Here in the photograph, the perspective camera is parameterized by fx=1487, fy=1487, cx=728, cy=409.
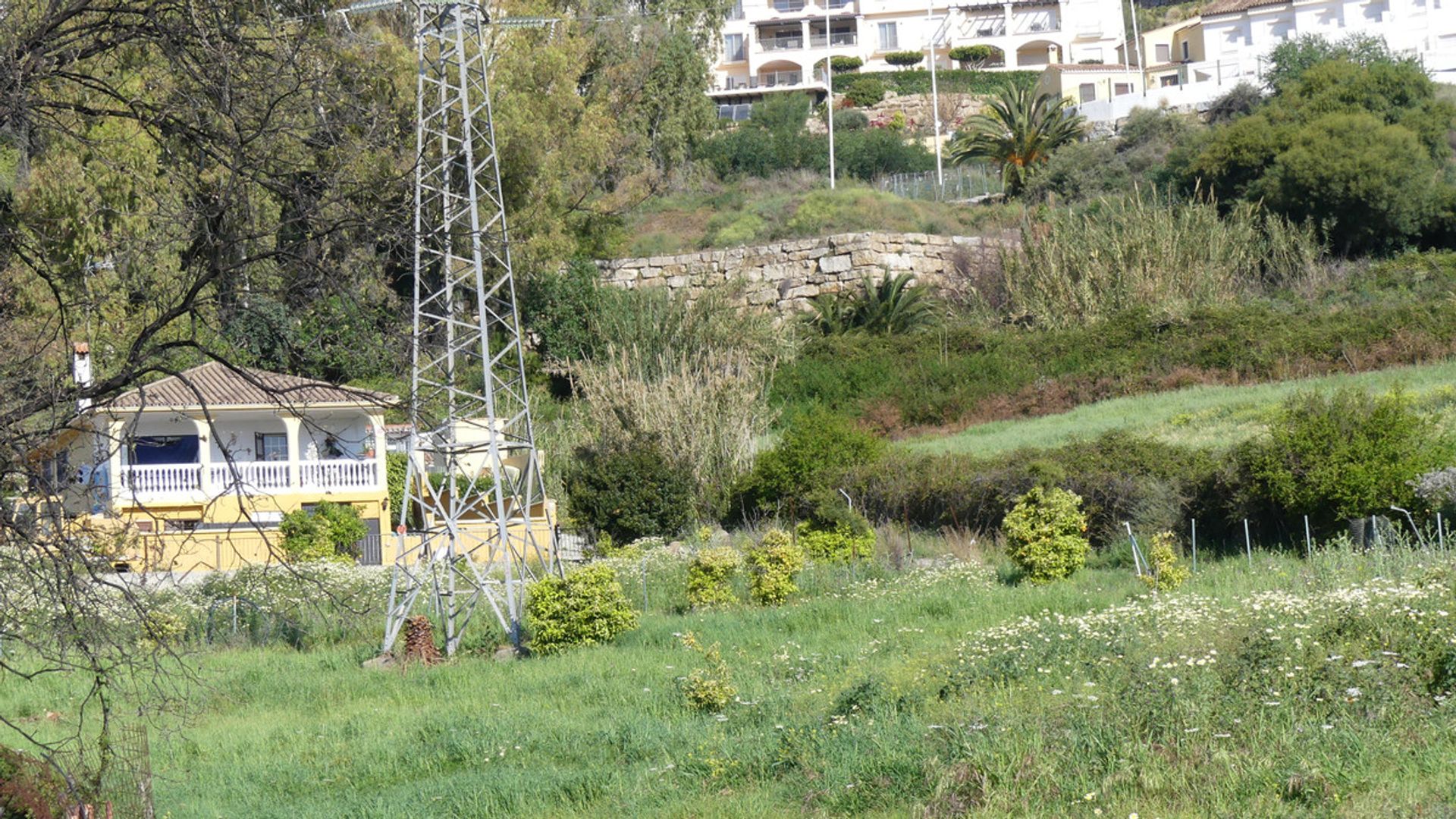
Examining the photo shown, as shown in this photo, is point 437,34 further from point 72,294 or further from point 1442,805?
point 1442,805

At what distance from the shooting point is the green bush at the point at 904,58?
7119cm

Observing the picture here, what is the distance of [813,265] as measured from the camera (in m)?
38.9

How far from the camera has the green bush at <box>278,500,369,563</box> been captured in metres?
23.7

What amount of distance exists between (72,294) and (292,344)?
53.5 inches

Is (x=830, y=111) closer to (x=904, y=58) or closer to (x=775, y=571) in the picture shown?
(x=904, y=58)

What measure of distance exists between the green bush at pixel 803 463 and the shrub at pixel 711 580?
5.41 meters

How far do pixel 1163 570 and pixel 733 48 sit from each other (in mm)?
64846

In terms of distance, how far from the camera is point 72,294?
6.87 meters

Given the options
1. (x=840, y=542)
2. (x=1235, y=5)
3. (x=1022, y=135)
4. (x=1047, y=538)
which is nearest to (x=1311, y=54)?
(x=1022, y=135)

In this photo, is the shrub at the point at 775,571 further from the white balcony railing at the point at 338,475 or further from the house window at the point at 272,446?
the house window at the point at 272,446

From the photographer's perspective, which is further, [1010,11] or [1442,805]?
[1010,11]

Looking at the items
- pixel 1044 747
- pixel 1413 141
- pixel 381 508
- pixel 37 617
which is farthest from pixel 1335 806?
pixel 1413 141

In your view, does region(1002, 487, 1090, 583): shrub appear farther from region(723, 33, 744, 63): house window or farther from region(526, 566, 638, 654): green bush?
region(723, 33, 744, 63): house window

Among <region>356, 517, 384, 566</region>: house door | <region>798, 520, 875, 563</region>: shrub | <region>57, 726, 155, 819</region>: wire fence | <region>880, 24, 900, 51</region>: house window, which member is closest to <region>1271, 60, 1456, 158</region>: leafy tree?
<region>798, 520, 875, 563</region>: shrub
